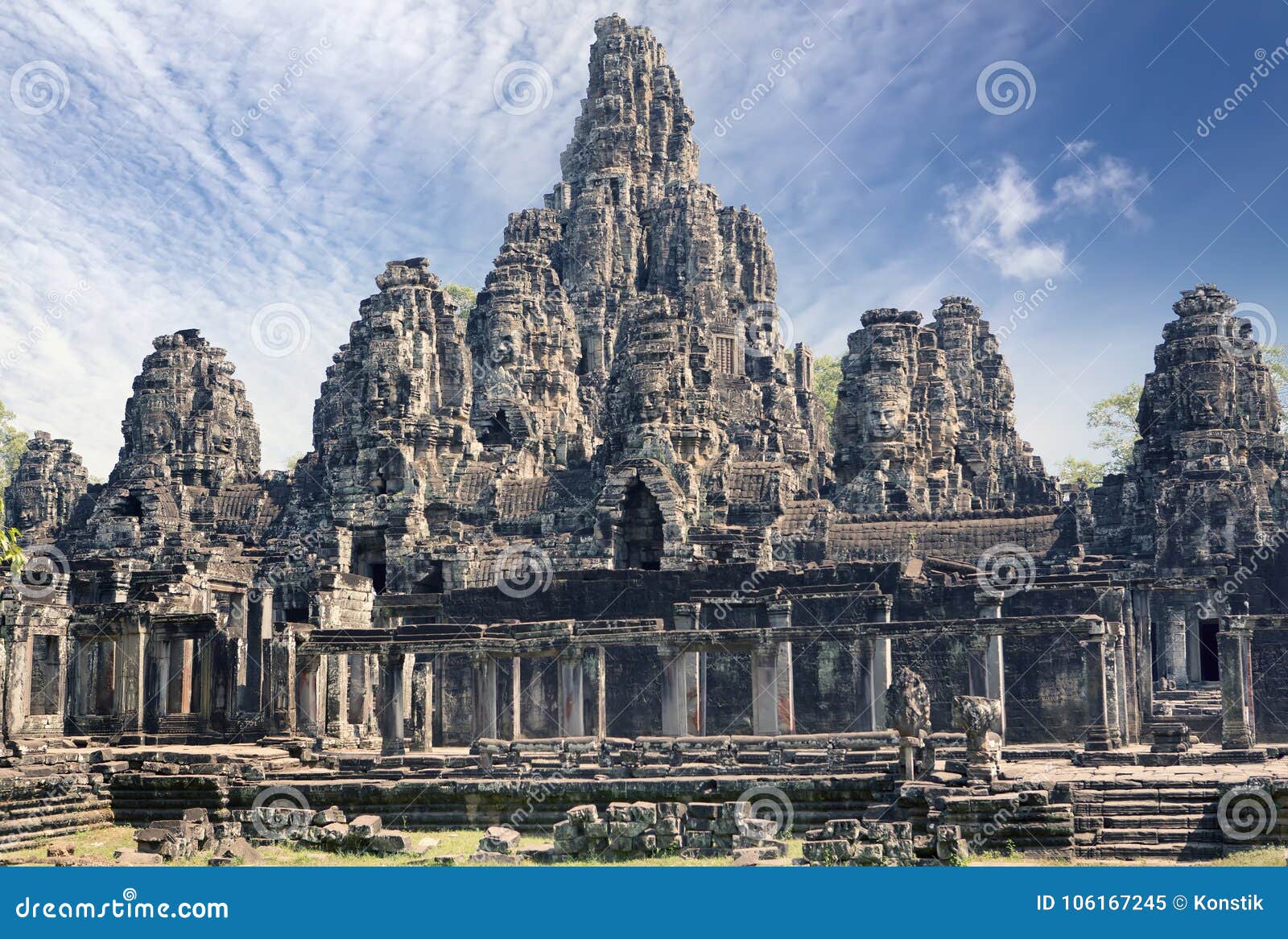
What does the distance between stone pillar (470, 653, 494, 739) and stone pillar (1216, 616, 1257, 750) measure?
13772 mm

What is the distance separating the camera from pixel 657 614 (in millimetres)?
37812

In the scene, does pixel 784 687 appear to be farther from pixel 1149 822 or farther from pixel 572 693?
pixel 1149 822

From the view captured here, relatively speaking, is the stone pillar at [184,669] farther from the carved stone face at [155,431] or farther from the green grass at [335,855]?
the carved stone face at [155,431]

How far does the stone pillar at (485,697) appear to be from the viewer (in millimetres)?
34281

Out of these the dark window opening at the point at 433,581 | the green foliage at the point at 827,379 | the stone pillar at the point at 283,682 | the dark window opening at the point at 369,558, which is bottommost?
the stone pillar at the point at 283,682

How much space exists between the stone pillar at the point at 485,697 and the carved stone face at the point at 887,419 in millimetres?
16878

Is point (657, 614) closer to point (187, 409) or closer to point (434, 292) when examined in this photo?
point (434, 292)

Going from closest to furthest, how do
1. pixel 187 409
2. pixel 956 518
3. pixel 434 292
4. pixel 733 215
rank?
pixel 956 518
pixel 434 292
pixel 187 409
pixel 733 215

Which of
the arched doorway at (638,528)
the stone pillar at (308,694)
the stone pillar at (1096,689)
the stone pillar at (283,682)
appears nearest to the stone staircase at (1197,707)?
the stone pillar at (1096,689)

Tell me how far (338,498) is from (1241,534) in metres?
26.2

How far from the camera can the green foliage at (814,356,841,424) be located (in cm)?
8844

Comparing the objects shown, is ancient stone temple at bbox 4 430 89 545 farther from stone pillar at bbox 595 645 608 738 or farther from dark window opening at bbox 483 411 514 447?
stone pillar at bbox 595 645 608 738

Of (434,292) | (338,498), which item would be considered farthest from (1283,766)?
(434,292)

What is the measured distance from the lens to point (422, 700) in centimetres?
3662
